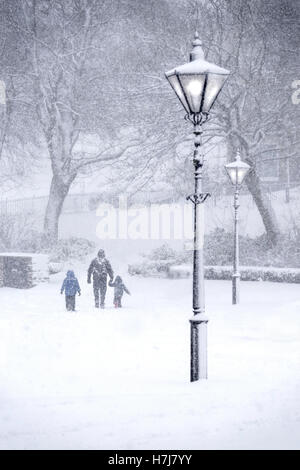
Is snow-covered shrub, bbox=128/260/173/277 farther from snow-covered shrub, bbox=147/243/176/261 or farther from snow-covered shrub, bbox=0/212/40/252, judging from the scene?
snow-covered shrub, bbox=0/212/40/252

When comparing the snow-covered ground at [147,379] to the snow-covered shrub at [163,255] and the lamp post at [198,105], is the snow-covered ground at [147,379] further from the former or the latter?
the snow-covered shrub at [163,255]

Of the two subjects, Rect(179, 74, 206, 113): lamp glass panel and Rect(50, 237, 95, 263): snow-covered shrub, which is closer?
Rect(179, 74, 206, 113): lamp glass panel

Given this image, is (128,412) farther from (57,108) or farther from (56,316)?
(57,108)

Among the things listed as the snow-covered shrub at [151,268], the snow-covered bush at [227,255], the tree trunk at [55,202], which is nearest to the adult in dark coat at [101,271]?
the snow-covered bush at [227,255]

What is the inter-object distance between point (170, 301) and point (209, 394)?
11080 mm

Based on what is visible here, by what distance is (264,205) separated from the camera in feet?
76.0

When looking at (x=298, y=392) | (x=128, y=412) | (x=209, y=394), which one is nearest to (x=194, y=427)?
(x=128, y=412)

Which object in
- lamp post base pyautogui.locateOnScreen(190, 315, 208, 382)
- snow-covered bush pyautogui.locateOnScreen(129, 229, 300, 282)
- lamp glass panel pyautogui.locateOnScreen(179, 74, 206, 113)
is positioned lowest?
lamp post base pyautogui.locateOnScreen(190, 315, 208, 382)

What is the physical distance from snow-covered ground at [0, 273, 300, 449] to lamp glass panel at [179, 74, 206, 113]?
10.1ft

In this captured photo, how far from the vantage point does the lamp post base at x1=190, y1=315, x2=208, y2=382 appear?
7523 mm

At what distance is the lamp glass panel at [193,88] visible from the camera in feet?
24.2

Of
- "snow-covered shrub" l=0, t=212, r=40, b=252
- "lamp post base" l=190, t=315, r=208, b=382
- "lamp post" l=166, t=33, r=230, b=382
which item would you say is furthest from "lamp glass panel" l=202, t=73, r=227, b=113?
→ "snow-covered shrub" l=0, t=212, r=40, b=252

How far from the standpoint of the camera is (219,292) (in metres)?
18.7

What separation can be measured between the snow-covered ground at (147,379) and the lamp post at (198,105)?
1.24 ft
